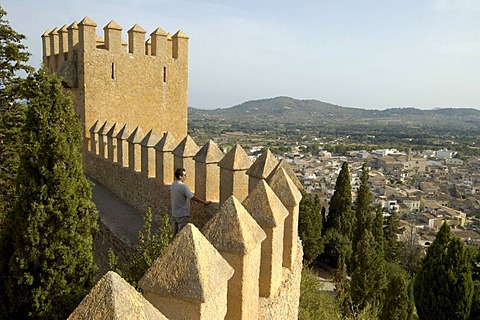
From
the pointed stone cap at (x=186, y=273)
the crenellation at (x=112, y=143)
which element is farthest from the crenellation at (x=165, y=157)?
the pointed stone cap at (x=186, y=273)

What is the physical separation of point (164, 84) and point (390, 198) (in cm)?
5142

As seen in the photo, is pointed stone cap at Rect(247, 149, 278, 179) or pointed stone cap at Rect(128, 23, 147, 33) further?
pointed stone cap at Rect(128, 23, 147, 33)

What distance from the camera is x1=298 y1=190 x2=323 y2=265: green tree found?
69.0ft

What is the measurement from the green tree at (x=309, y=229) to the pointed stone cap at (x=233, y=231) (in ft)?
55.0

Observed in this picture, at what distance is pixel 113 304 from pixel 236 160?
4.73 metres

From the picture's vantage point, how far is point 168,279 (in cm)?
291

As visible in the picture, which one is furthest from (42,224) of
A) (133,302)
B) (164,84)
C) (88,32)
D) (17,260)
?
(164,84)

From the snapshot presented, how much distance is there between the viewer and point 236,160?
6676 millimetres

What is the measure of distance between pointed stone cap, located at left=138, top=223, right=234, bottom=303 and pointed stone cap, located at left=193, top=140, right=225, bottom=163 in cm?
414

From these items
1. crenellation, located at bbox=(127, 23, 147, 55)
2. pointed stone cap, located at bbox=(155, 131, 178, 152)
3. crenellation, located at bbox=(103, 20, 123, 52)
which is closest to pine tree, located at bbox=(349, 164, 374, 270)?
crenellation, located at bbox=(127, 23, 147, 55)

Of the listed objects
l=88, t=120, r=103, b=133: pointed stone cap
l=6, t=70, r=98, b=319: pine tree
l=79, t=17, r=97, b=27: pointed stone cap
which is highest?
l=79, t=17, r=97, b=27: pointed stone cap

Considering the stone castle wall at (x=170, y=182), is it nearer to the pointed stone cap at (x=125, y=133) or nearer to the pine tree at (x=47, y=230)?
the pointed stone cap at (x=125, y=133)

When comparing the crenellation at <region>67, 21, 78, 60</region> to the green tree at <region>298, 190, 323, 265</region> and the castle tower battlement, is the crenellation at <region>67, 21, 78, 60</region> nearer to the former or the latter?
the castle tower battlement

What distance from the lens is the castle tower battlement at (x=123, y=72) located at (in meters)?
12.0
